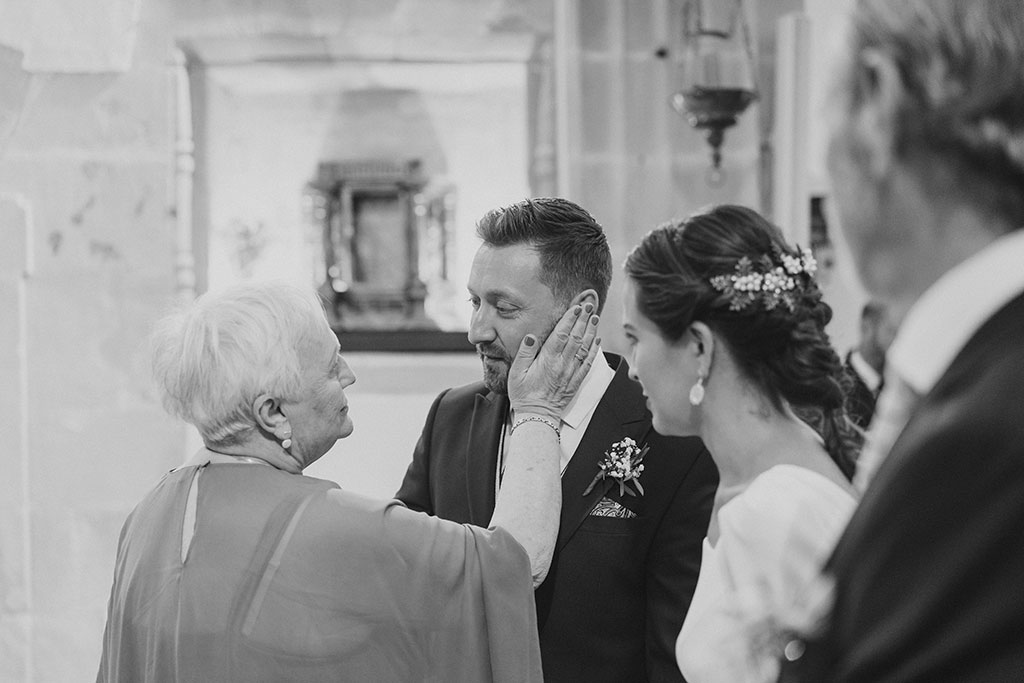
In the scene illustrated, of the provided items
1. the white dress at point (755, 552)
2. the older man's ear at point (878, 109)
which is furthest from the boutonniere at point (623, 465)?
the older man's ear at point (878, 109)

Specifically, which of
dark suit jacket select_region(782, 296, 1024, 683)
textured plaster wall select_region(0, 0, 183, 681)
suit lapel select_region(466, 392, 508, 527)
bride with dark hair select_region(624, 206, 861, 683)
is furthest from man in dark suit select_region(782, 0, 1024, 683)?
textured plaster wall select_region(0, 0, 183, 681)

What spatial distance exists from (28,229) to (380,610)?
10.7 ft

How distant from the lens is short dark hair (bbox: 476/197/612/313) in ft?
7.55

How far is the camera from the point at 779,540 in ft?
5.08

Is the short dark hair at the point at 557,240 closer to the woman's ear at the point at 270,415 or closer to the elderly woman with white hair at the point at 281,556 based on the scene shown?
the elderly woman with white hair at the point at 281,556

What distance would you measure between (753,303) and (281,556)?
0.85 metres

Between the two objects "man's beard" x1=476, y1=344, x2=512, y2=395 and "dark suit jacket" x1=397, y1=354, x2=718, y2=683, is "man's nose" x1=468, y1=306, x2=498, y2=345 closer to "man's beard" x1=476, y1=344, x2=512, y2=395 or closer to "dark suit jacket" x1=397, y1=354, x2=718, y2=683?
"man's beard" x1=476, y1=344, x2=512, y2=395

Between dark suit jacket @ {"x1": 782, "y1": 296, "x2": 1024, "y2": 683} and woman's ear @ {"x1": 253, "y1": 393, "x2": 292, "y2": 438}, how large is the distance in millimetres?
1249

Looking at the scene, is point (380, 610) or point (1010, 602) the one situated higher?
point (1010, 602)

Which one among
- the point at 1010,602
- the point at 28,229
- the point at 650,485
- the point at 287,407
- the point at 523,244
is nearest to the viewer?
Result: the point at 1010,602

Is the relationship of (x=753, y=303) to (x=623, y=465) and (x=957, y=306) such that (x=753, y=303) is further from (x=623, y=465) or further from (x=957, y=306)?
(x=957, y=306)

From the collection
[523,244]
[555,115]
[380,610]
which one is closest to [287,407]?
[380,610]

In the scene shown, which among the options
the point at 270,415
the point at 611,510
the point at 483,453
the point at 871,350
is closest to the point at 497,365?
the point at 483,453

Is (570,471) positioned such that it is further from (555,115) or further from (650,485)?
(555,115)
